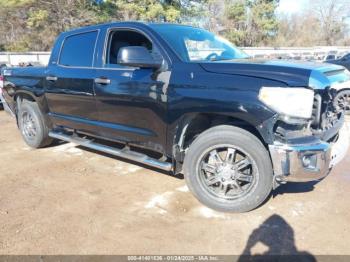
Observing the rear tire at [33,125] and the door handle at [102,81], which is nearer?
the door handle at [102,81]

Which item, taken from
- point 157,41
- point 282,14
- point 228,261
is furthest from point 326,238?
point 282,14

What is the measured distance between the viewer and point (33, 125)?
584cm

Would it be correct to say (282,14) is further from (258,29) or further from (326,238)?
(326,238)

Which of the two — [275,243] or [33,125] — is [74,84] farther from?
[275,243]

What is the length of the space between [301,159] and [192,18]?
28.7m

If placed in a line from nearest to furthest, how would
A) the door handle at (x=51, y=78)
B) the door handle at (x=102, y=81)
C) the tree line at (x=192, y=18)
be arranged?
the door handle at (x=102, y=81)
the door handle at (x=51, y=78)
the tree line at (x=192, y=18)

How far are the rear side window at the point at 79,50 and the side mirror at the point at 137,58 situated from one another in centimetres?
106

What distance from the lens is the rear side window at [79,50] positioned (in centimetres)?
455

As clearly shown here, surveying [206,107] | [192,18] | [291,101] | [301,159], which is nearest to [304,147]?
[301,159]

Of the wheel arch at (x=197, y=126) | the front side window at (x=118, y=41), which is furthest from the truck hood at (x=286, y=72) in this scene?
the front side window at (x=118, y=41)

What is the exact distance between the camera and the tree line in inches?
1035

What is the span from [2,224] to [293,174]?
2779 millimetres

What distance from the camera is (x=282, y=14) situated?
55375 millimetres

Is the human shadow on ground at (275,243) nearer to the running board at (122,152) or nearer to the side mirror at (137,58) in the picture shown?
the running board at (122,152)
